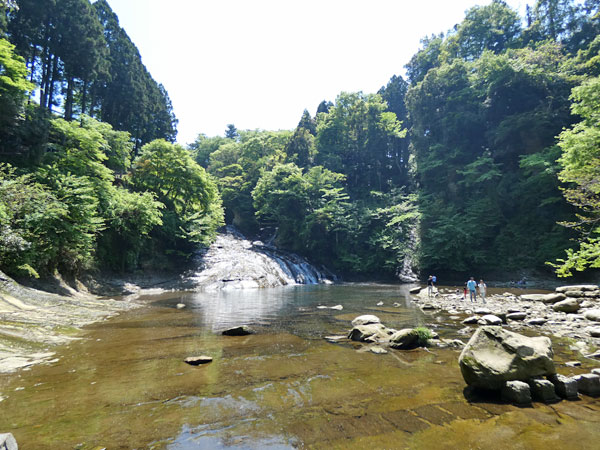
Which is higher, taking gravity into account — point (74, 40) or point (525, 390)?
point (74, 40)

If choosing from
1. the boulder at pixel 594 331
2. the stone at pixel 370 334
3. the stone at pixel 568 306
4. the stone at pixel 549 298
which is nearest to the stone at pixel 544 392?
the stone at pixel 370 334

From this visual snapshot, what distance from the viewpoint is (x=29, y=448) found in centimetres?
336

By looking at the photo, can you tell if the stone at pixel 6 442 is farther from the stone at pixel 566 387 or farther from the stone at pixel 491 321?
the stone at pixel 491 321

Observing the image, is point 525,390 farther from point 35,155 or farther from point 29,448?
point 35,155

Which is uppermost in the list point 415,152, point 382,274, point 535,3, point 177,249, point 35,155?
point 535,3

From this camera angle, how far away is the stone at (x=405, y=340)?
26.4 feet

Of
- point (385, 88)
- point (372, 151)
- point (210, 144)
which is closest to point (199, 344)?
point (372, 151)

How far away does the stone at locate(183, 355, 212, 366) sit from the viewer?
676 cm

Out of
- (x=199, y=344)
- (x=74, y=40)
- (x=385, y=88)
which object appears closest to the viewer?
(x=199, y=344)

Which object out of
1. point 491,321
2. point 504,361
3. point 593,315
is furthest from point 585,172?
point 504,361

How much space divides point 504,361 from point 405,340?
316 cm

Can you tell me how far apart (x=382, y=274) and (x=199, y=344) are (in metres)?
32.6

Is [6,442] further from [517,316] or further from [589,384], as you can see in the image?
[517,316]

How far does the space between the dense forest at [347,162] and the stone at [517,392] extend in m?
8.67
